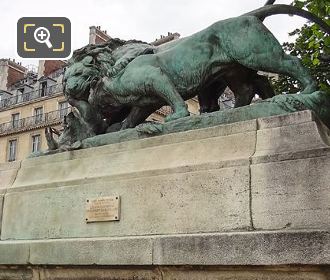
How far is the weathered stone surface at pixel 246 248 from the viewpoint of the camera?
382 cm

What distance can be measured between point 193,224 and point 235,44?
78.4 inches

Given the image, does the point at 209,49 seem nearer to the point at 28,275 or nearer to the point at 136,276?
the point at 136,276

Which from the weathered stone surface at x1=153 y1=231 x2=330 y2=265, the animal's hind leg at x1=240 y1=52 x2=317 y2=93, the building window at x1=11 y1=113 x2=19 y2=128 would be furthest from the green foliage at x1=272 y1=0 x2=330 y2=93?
the building window at x1=11 y1=113 x2=19 y2=128

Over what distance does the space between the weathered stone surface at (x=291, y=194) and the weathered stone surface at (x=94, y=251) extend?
1.04m

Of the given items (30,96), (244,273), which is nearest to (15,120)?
(30,96)

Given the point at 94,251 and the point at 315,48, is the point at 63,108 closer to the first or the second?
the point at 315,48

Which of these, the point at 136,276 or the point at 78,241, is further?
the point at 78,241

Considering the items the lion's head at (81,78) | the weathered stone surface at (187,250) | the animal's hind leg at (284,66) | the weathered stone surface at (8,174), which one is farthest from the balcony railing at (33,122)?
the animal's hind leg at (284,66)

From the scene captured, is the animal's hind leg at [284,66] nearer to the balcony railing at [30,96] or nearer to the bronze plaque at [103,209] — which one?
the bronze plaque at [103,209]

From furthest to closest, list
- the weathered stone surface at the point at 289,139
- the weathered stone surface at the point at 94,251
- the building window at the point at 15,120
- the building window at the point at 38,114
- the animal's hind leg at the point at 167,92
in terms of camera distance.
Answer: the building window at the point at 15,120, the building window at the point at 38,114, the animal's hind leg at the point at 167,92, the weathered stone surface at the point at 94,251, the weathered stone surface at the point at 289,139

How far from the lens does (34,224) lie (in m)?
5.93

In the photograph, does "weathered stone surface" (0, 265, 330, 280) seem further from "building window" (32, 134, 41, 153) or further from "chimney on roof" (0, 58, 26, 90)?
"chimney on roof" (0, 58, 26, 90)

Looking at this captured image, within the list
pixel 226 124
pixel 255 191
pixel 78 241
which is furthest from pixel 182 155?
pixel 78 241

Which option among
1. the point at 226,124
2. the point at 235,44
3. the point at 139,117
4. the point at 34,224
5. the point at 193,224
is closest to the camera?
the point at 193,224
